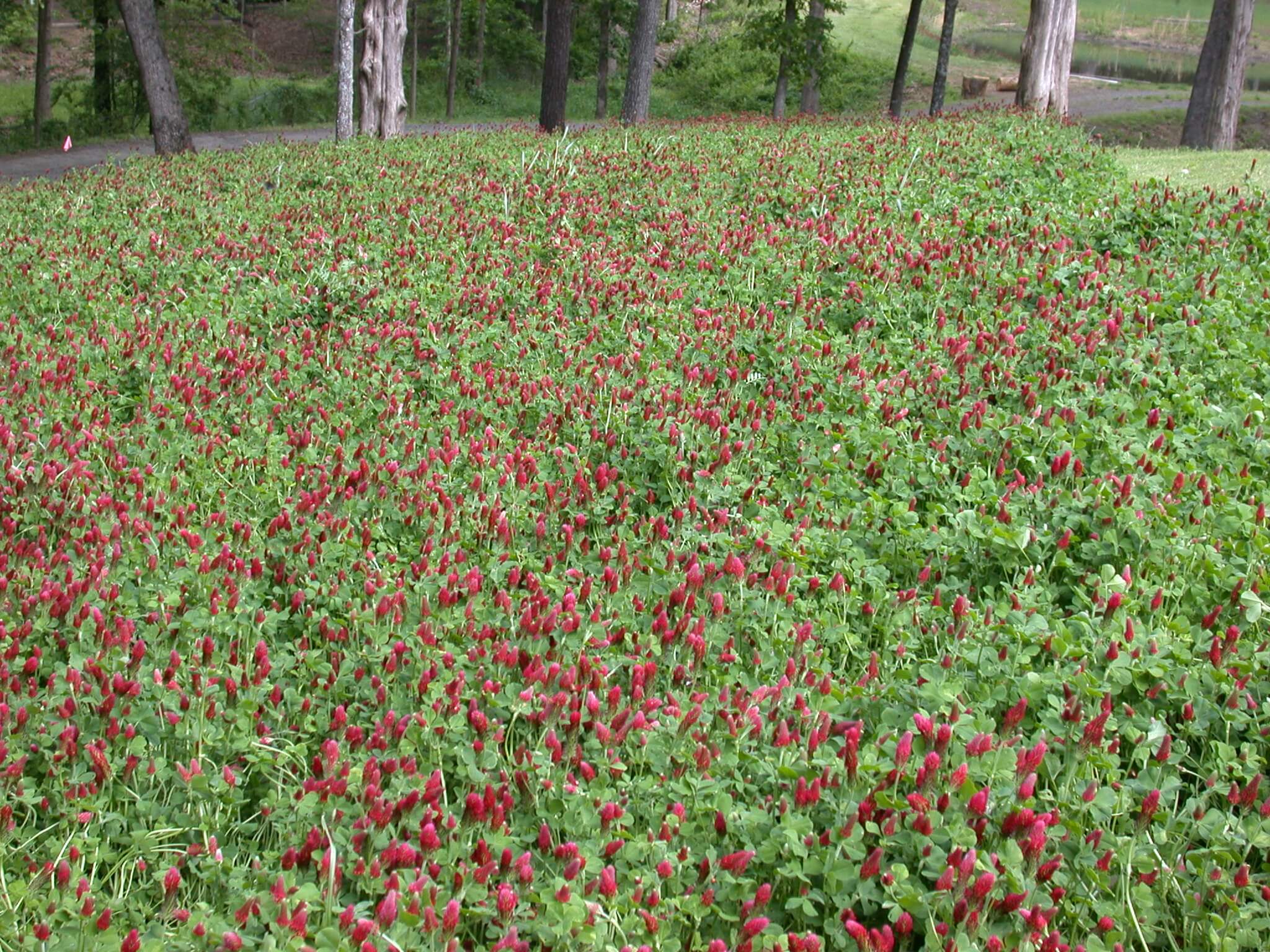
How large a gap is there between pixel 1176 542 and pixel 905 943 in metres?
2.58

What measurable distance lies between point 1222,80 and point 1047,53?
303cm

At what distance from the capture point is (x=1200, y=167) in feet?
50.4

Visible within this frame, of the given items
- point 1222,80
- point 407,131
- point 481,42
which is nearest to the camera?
point 1222,80

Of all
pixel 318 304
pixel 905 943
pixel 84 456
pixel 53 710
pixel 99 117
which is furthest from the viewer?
pixel 99 117

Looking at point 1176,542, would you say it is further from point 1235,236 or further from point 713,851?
point 1235,236

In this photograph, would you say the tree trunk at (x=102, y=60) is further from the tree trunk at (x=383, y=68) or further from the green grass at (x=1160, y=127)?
the green grass at (x=1160, y=127)

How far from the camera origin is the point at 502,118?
4081 centimetres

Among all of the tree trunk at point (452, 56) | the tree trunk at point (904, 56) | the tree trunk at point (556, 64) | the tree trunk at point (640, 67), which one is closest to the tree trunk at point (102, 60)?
the tree trunk at point (452, 56)

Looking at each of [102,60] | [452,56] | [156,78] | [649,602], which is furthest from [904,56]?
[649,602]

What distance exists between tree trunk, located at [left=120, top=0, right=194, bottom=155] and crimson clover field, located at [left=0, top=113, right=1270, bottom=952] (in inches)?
462

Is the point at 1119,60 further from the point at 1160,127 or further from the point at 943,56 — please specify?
the point at 943,56

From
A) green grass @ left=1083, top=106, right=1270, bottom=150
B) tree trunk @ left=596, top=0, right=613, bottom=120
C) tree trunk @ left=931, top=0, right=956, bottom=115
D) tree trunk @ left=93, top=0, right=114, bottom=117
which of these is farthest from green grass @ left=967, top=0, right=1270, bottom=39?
tree trunk @ left=93, top=0, right=114, bottom=117

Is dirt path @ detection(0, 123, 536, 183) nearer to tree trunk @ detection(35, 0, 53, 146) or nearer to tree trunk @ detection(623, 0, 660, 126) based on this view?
tree trunk @ detection(35, 0, 53, 146)

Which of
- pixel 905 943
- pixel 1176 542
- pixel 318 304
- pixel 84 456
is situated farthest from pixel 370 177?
pixel 905 943
